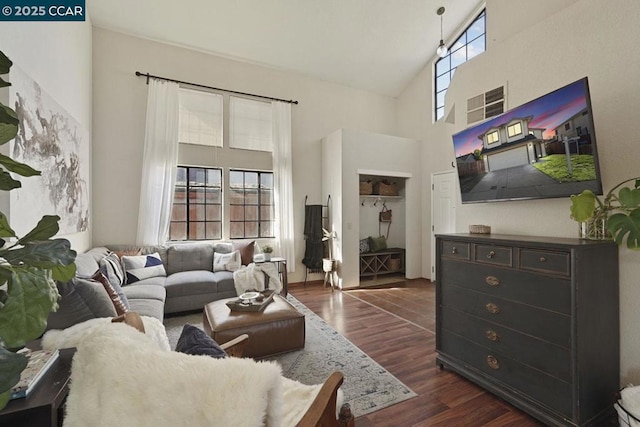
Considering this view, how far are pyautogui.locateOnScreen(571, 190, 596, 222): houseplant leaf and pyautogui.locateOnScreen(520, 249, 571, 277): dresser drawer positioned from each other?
30cm

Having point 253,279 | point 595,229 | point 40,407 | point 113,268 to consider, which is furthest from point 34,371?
point 595,229

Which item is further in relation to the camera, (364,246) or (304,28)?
(364,246)

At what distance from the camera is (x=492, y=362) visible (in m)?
2.08

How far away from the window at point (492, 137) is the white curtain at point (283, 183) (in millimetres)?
3540

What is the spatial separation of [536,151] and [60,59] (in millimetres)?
4526

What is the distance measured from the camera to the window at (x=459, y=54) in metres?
4.98

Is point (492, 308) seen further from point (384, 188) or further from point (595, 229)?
point (384, 188)

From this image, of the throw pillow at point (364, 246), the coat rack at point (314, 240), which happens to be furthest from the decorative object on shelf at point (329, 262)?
the throw pillow at point (364, 246)

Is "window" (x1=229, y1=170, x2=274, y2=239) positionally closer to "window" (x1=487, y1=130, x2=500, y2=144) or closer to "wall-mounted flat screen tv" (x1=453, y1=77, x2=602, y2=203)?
"wall-mounted flat screen tv" (x1=453, y1=77, x2=602, y2=203)

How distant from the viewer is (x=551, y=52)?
7.55ft

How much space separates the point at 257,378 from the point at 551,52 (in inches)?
121

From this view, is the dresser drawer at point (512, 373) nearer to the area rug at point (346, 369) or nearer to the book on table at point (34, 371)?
the area rug at point (346, 369)

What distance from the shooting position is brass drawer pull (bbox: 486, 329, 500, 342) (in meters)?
2.05

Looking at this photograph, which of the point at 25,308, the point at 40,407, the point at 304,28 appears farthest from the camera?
the point at 304,28
